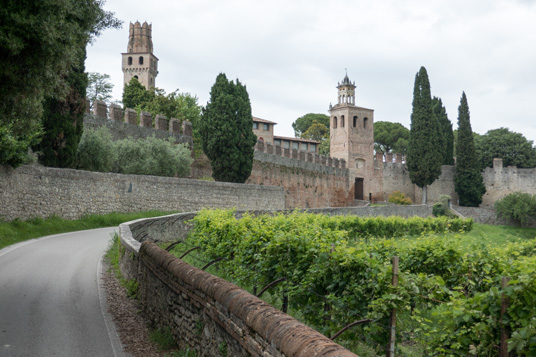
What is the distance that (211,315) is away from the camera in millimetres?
5816

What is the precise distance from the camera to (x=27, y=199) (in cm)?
1834

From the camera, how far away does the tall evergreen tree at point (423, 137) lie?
4856cm

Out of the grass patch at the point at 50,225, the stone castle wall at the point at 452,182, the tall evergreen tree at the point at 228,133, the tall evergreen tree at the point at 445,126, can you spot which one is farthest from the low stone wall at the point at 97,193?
the tall evergreen tree at the point at 445,126

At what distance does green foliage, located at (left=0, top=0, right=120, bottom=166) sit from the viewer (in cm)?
761

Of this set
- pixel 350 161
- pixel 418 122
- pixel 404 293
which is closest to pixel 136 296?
pixel 404 293

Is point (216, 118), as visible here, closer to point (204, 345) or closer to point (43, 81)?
point (43, 81)

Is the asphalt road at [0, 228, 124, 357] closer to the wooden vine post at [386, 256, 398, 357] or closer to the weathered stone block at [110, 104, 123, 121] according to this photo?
the wooden vine post at [386, 256, 398, 357]

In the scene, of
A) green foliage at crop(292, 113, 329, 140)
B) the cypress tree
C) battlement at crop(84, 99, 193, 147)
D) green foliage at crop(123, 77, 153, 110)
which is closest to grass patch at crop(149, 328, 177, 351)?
the cypress tree

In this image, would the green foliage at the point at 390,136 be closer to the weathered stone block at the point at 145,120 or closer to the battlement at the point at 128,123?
the battlement at the point at 128,123

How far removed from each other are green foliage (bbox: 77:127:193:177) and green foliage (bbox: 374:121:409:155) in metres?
53.5

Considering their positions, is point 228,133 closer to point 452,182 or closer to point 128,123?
point 128,123

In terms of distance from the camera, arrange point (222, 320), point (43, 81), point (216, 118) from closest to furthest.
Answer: point (222, 320) → point (43, 81) → point (216, 118)

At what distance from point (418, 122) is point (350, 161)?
30.7 ft

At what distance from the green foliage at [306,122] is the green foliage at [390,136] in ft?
31.2
